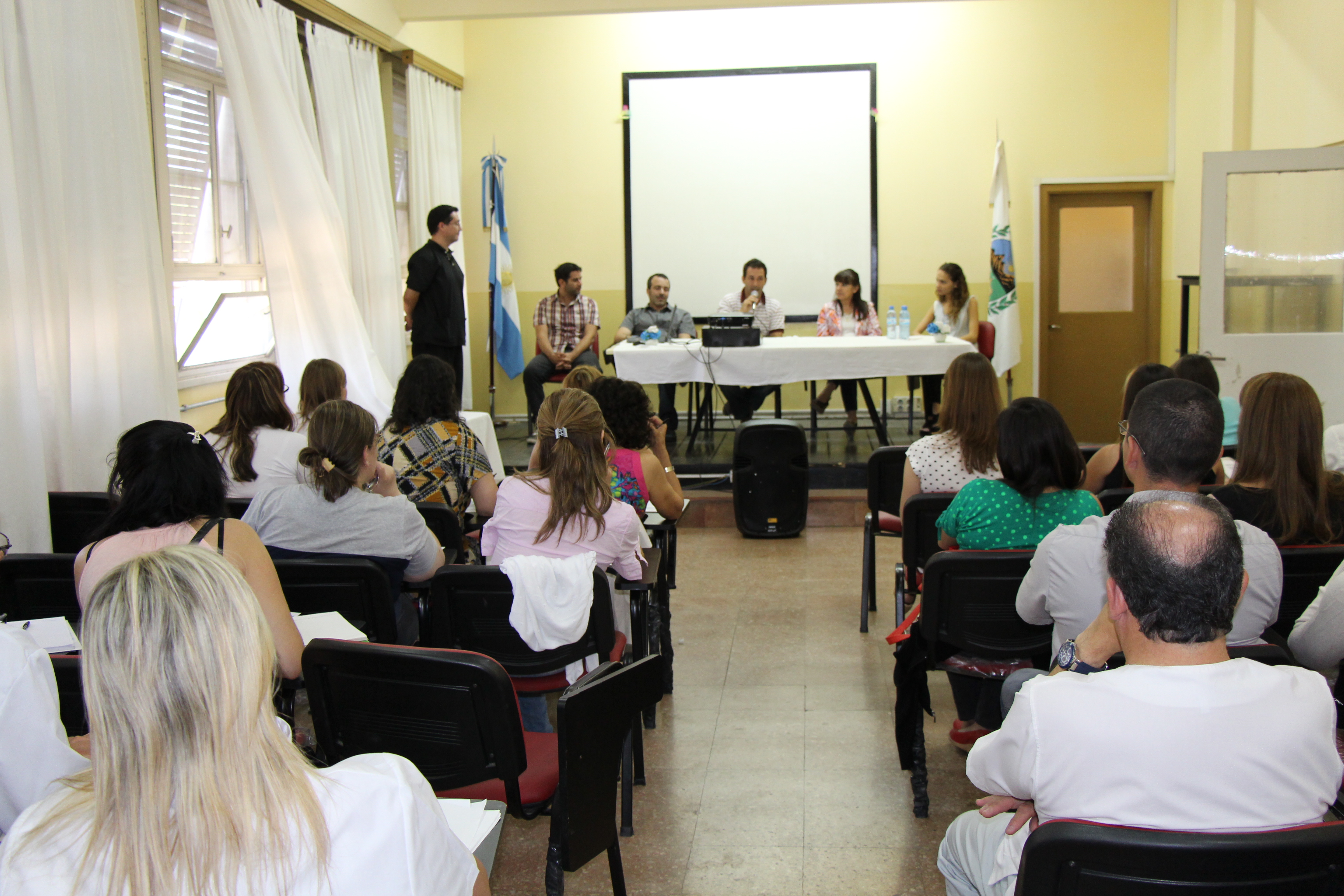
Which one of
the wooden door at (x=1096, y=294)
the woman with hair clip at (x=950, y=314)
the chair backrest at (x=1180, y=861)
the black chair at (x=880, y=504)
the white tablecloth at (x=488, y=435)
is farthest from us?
the wooden door at (x=1096, y=294)

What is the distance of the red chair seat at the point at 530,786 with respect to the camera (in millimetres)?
1915

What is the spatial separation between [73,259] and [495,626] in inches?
102

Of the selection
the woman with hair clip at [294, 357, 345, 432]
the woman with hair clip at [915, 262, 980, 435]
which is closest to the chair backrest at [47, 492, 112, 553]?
the woman with hair clip at [294, 357, 345, 432]

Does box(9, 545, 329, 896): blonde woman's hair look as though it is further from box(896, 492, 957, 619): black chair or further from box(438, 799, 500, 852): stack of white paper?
box(896, 492, 957, 619): black chair

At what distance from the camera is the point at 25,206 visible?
3.63 metres

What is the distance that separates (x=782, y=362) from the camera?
6.27 m

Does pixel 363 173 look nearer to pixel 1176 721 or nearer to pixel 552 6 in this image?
pixel 552 6

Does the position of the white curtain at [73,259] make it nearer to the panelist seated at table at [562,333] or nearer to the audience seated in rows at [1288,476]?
the panelist seated at table at [562,333]

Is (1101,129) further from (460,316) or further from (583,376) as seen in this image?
(583,376)

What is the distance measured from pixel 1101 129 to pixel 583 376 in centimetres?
592

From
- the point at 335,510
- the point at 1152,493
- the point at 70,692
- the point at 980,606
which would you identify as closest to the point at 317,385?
the point at 335,510

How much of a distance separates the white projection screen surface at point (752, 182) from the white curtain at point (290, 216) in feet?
10.4

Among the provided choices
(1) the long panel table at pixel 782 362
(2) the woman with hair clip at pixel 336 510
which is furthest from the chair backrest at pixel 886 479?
(1) the long panel table at pixel 782 362

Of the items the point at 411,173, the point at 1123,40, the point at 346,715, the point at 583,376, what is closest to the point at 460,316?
the point at 411,173
